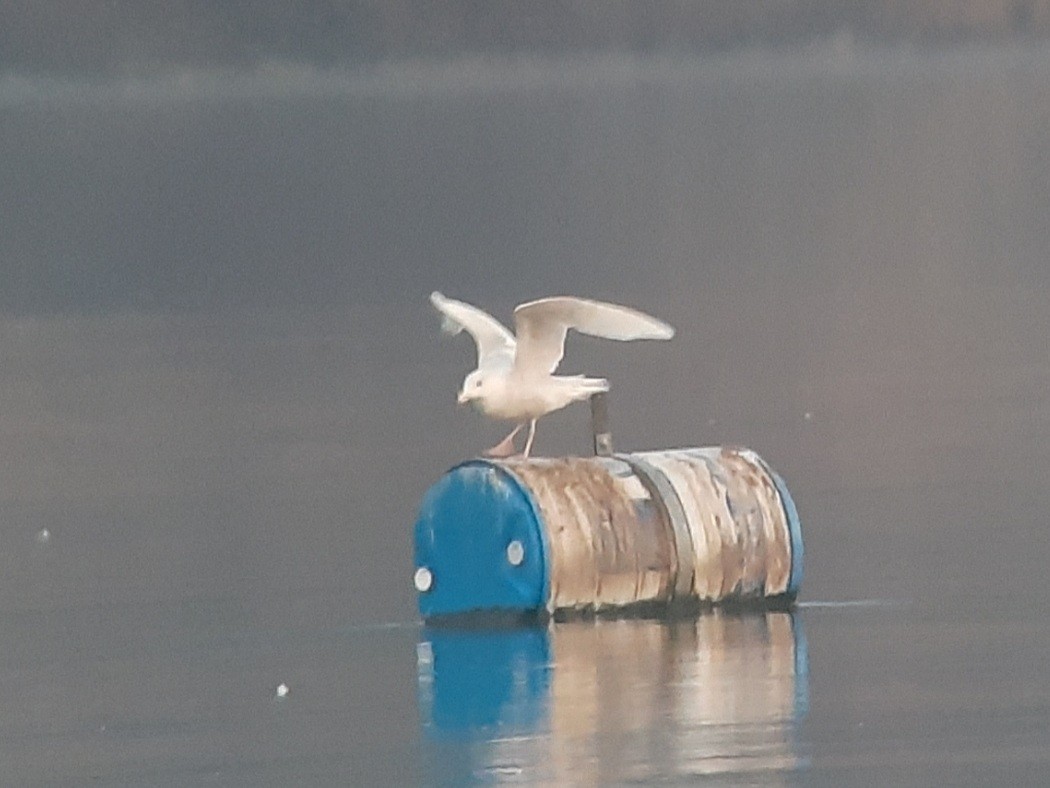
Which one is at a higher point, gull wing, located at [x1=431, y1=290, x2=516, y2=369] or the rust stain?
gull wing, located at [x1=431, y1=290, x2=516, y2=369]

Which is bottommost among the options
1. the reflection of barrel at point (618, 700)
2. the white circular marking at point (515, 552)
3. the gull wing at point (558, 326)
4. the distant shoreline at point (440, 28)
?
the reflection of barrel at point (618, 700)

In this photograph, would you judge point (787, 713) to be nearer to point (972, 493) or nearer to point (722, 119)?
point (972, 493)

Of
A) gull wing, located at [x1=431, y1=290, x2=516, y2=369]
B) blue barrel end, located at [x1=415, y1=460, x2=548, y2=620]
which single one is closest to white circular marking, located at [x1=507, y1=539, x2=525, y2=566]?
blue barrel end, located at [x1=415, y1=460, x2=548, y2=620]

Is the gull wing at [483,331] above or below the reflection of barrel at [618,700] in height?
above

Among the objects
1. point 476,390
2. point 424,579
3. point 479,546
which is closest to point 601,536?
point 479,546

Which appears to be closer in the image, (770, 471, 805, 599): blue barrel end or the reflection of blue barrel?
the reflection of blue barrel

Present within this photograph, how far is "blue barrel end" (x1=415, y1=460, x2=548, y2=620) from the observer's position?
15.2 m

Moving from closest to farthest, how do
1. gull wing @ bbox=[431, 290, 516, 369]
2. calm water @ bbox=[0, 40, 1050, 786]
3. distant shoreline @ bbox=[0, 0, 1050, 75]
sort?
calm water @ bbox=[0, 40, 1050, 786] < gull wing @ bbox=[431, 290, 516, 369] < distant shoreline @ bbox=[0, 0, 1050, 75]

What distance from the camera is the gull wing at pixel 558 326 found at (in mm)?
15727

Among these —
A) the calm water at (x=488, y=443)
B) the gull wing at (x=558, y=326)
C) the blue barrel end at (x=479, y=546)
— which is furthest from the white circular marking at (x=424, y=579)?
the gull wing at (x=558, y=326)

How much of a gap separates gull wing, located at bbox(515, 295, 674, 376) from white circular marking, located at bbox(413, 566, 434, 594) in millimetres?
859

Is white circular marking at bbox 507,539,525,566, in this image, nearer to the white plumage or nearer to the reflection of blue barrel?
the reflection of blue barrel

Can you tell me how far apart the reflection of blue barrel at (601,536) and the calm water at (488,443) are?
166mm

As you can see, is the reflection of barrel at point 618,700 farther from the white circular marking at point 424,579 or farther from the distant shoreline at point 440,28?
the distant shoreline at point 440,28
